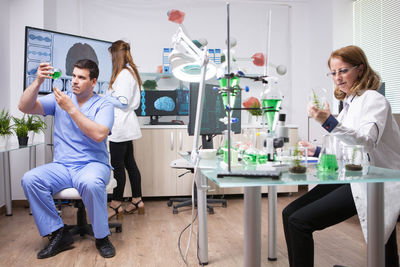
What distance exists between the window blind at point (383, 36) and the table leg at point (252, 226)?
2.99m

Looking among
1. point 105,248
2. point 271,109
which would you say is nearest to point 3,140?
point 105,248

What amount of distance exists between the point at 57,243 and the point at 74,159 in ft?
1.72

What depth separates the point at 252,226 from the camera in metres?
1.09

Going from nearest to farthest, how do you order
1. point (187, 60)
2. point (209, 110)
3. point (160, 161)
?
point (187, 60) < point (209, 110) < point (160, 161)

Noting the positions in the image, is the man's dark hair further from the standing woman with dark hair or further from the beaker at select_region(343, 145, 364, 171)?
the beaker at select_region(343, 145, 364, 171)

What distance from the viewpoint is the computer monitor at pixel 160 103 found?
3.62 m

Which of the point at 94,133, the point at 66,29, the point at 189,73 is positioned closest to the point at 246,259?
the point at 189,73

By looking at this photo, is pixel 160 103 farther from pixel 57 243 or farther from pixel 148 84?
pixel 57 243

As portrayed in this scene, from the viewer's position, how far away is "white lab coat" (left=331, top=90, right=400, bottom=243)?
4.31 feet

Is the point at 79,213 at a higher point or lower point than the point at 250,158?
lower

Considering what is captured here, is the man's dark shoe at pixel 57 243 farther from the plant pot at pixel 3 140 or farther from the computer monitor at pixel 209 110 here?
the computer monitor at pixel 209 110

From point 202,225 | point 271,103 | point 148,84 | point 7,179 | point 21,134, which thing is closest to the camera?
point 271,103

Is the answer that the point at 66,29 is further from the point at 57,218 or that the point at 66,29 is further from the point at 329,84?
the point at 329,84

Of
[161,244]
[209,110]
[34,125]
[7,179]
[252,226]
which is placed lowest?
[161,244]
